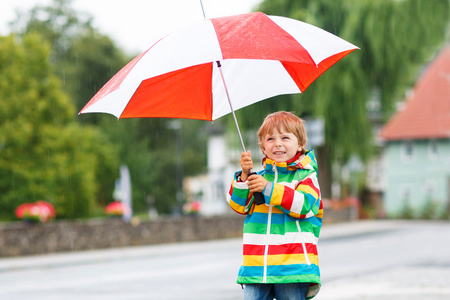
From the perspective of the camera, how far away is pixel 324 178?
34125 mm

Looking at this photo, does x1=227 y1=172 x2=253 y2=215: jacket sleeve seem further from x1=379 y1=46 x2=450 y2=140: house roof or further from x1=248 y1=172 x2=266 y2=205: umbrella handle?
x1=379 y1=46 x2=450 y2=140: house roof

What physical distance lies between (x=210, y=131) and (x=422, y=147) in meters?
17.3

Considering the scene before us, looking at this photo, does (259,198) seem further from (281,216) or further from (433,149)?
(433,149)

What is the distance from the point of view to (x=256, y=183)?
409 centimetres

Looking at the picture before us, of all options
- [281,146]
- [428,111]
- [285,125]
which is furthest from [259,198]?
[428,111]

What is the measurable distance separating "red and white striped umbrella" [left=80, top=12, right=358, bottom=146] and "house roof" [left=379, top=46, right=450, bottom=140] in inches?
1681

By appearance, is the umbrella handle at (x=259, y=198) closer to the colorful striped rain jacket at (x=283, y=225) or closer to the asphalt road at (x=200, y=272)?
the colorful striped rain jacket at (x=283, y=225)

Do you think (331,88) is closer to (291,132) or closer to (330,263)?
(330,263)

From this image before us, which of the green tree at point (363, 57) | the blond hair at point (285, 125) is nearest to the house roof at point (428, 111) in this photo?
the green tree at point (363, 57)

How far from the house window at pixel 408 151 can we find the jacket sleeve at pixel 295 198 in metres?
46.5

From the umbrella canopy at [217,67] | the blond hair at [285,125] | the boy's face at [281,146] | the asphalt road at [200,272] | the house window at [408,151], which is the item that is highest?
the house window at [408,151]

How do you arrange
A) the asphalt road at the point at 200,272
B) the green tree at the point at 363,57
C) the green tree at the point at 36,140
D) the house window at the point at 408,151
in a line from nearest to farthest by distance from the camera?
the asphalt road at the point at 200,272 < the green tree at the point at 363,57 < the green tree at the point at 36,140 < the house window at the point at 408,151

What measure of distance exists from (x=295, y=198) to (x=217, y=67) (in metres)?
1.59

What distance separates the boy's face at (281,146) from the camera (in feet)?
14.0
